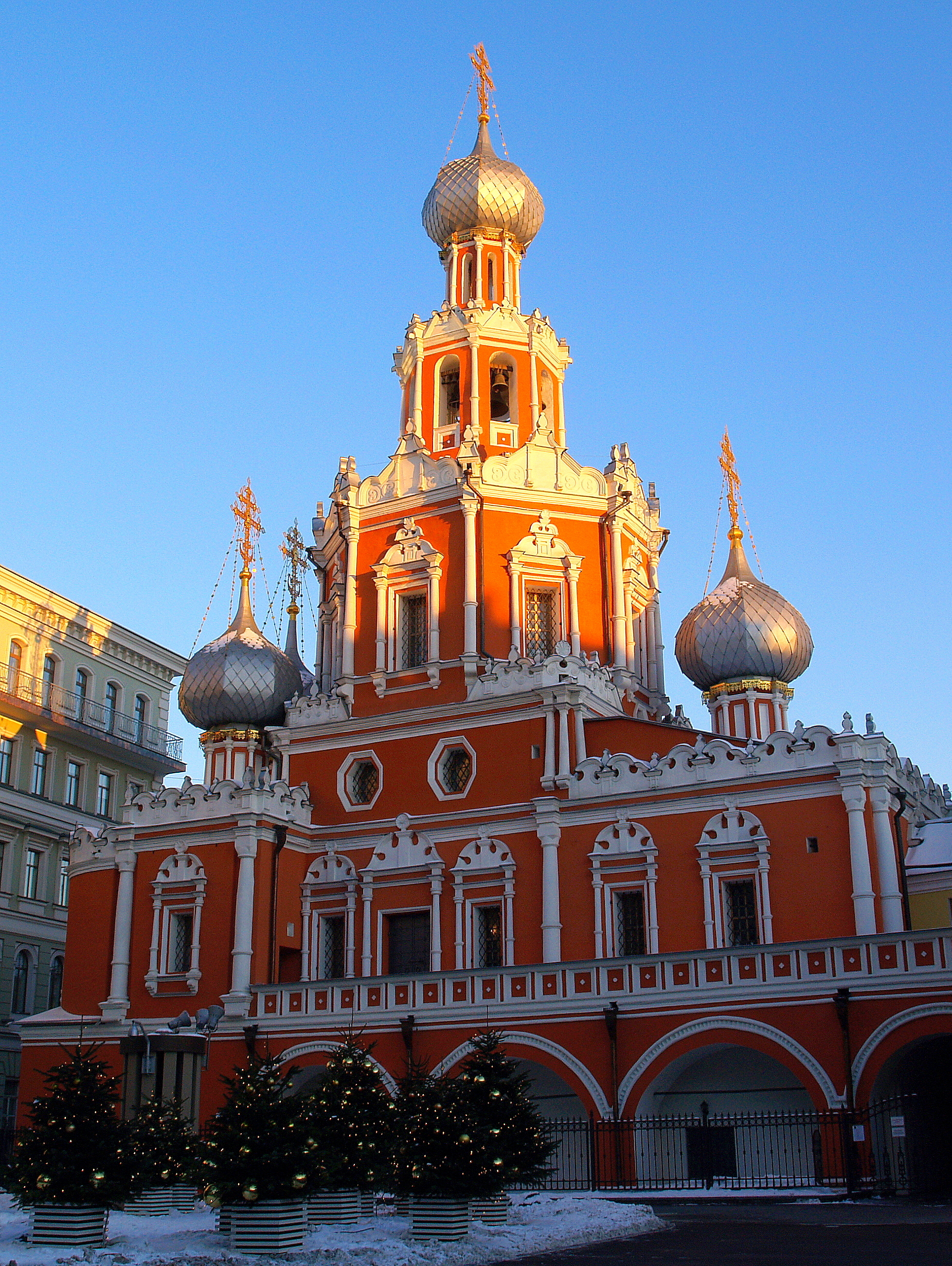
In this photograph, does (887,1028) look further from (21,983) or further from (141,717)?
(141,717)

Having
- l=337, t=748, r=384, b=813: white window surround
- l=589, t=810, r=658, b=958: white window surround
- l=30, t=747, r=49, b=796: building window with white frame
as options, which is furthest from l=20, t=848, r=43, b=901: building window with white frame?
l=589, t=810, r=658, b=958: white window surround

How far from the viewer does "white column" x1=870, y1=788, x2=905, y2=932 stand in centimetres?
2194

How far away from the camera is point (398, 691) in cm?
2839

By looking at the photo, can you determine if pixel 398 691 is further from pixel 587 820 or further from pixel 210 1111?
pixel 210 1111

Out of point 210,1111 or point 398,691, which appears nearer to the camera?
point 210,1111

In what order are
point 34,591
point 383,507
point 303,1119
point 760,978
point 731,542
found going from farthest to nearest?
1. point 34,591
2. point 731,542
3. point 383,507
4. point 760,978
5. point 303,1119

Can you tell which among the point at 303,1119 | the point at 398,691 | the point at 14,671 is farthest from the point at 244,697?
the point at 303,1119

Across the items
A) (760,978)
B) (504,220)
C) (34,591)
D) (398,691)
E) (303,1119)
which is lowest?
(303,1119)

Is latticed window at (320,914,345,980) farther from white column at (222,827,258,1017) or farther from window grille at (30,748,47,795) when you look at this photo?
window grille at (30,748,47,795)

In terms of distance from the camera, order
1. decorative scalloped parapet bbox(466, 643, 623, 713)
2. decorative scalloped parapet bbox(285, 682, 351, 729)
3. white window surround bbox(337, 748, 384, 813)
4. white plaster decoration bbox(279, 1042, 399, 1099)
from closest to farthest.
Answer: white plaster decoration bbox(279, 1042, 399, 1099)
decorative scalloped parapet bbox(466, 643, 623, 713)
white window surround bbox(337, 748, 384, 813)
decorative scalloped parapet bbox(285, 682, 351, 729)

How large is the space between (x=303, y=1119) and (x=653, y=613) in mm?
19344

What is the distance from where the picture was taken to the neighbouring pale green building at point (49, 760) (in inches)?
1292

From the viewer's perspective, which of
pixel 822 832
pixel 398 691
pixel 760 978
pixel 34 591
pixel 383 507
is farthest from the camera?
pixel 34 591

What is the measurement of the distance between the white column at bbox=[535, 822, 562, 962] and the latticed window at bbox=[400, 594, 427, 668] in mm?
5341
